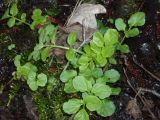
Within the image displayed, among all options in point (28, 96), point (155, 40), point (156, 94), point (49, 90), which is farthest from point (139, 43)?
point (28, 96)

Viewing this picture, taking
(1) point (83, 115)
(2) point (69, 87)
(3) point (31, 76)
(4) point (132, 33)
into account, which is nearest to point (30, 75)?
(3) point (31, 76)

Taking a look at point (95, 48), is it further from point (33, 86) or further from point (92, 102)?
point (33, 86)

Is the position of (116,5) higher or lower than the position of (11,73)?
higher

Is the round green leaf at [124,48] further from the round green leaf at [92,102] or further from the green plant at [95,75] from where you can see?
the round green leaf at [92,102]

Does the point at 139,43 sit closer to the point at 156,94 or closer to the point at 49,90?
the point at 156,94

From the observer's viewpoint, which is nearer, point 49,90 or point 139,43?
point 49,90

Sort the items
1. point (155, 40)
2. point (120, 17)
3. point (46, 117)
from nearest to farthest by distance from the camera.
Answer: point (46, 117)
point (155, 40)
point (120, 17)

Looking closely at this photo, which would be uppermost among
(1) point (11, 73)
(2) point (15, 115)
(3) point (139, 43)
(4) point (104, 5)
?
(4) point (104, 5)

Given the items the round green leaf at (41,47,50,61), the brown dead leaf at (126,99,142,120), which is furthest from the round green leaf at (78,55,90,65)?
the brown dead leaf at (126,99,142,120)
